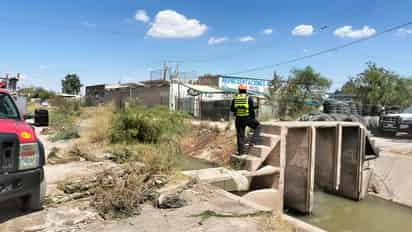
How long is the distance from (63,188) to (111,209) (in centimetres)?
120

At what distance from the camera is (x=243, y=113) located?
7.45 metres

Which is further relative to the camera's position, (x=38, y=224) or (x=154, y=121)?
(x=154, y=121)

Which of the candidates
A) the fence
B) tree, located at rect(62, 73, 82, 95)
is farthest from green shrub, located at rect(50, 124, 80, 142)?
tree, located at rect(62, 73, 82, 95)

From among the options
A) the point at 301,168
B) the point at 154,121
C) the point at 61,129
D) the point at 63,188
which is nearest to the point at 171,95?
the point at 61,129

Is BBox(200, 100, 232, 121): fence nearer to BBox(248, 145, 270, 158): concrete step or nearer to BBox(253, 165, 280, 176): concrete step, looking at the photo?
BBox(248, 145, 270, 158): concrete step

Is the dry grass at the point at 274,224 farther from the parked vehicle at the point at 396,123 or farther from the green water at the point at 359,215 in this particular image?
the parked vehicle at the point at 396,123

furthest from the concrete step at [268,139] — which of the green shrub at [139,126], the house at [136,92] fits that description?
the house at [136,92]

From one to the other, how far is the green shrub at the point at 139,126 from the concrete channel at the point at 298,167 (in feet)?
11.7

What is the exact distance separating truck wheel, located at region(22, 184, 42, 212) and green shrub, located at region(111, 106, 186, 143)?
5.92 meters

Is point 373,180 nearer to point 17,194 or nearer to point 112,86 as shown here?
point 17,194

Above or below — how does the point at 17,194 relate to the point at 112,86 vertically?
below

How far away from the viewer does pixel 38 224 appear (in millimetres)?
3436

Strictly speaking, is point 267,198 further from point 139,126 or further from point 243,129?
point 139,126

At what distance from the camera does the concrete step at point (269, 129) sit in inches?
306
